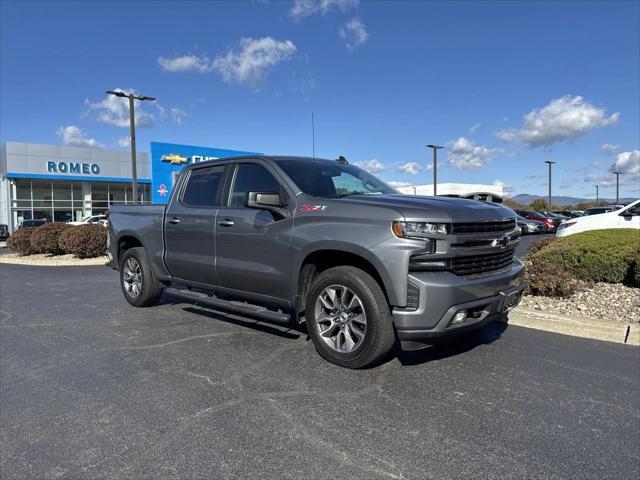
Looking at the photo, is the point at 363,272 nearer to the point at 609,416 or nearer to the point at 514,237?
the point at 514,237

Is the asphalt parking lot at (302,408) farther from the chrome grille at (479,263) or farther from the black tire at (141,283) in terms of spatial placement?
the black tire at (141,283)

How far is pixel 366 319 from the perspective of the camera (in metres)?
3.98

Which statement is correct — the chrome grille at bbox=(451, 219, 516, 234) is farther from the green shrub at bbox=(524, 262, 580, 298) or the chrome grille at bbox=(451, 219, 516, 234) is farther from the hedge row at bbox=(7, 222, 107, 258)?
the hedge row at bbox=(7, 222, 107, 258)

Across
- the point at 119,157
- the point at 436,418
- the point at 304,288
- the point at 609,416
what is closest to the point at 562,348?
the point at 609,416

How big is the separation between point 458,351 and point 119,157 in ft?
123

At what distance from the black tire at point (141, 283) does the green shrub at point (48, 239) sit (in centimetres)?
1013

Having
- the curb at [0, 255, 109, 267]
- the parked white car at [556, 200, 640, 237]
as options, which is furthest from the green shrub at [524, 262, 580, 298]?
the curb at [0, 255, 109, 267]

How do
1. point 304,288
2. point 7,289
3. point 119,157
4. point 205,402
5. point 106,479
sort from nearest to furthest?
1. point 106,479
2. point 205,402
3. point 304,288
4. point 7,289
5. point 119,157

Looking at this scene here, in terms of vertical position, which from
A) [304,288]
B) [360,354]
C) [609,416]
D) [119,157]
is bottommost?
[609,416]

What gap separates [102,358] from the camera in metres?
4.73

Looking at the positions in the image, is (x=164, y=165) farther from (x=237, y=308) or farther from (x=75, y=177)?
(x=237, y=308)

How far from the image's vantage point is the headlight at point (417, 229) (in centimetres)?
376

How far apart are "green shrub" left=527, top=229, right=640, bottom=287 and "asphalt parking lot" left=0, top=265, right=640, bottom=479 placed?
2.63 m

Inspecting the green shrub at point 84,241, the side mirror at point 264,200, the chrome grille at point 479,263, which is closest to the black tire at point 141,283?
the side mirror at point 264,200
